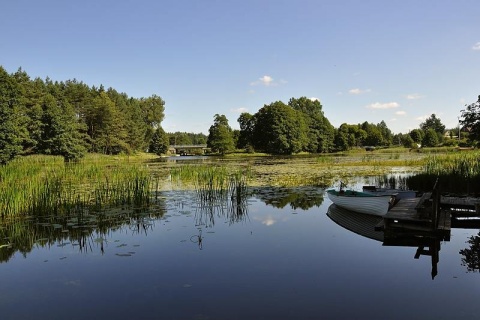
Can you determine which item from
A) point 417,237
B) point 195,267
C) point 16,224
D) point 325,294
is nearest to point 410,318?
point 325,294

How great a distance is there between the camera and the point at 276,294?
6.39 m

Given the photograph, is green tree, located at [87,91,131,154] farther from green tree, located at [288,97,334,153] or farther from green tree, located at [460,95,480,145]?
green tree, located at [460,95,480,145]

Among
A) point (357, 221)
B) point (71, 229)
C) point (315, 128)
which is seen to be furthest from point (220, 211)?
point (315, 128)

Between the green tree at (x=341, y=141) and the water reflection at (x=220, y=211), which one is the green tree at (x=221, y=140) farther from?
the water reflection at (x=220, y=211)

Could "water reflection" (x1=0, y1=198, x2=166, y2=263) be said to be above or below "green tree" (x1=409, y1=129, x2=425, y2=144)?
below

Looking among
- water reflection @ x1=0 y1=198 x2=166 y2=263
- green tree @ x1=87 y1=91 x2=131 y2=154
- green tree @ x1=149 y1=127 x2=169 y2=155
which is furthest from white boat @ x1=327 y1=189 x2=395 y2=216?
green tree @ x1=149 y1=127 x2=169 y2=155

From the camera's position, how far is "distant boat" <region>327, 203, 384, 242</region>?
436 inches

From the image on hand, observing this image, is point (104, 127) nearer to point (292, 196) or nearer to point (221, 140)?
point (221, 140)

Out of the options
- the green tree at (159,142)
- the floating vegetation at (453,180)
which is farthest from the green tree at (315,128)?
the floating vegetation at (453,180)

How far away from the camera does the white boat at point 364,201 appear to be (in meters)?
12.2

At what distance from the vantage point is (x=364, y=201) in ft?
42.7

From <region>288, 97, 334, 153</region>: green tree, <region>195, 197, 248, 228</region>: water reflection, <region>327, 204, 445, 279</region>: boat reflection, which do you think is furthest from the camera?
<region>288, 97, 334, 153</region>: green tree

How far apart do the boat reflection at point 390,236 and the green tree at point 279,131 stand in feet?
209

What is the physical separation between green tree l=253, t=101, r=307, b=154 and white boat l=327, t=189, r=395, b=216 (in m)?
62.7
